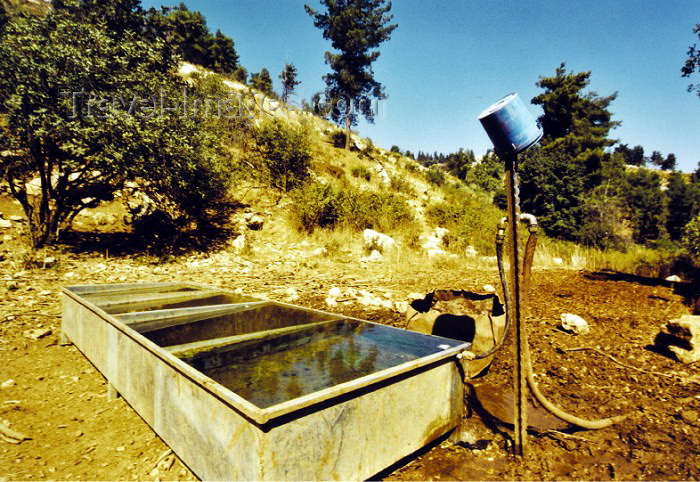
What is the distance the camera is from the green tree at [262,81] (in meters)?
30.8

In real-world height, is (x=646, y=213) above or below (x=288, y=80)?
below

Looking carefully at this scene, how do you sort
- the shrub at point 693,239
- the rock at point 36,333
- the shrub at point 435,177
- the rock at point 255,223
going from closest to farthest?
the rock at point 36,333 → the shrub at point 693,239 → the rock at point 255,223 → the shrub at point 435,177

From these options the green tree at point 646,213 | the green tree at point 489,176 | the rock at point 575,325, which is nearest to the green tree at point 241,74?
the green tree at point 489,176

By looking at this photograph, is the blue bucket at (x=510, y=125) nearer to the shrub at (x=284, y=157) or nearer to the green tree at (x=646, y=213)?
the shrub at (x=284, y=157)

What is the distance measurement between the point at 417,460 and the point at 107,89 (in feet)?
26.7

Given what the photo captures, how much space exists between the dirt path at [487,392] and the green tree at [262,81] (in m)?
28.9

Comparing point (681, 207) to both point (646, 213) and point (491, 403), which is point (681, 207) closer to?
point (646, 213)

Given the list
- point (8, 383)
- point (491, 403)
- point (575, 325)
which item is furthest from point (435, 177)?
point (8, 383)

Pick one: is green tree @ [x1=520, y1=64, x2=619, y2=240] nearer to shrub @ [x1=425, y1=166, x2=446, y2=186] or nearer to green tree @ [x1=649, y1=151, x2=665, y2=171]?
shrub @ [x1=425, y1=166, x2=446, y2=186]

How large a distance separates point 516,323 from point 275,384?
1.51 m

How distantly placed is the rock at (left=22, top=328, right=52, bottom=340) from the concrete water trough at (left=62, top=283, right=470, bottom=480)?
2.01 ft

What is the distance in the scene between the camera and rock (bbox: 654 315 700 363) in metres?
3.09

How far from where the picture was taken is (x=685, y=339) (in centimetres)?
315

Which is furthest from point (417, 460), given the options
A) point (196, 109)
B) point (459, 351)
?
point (196, 109)
